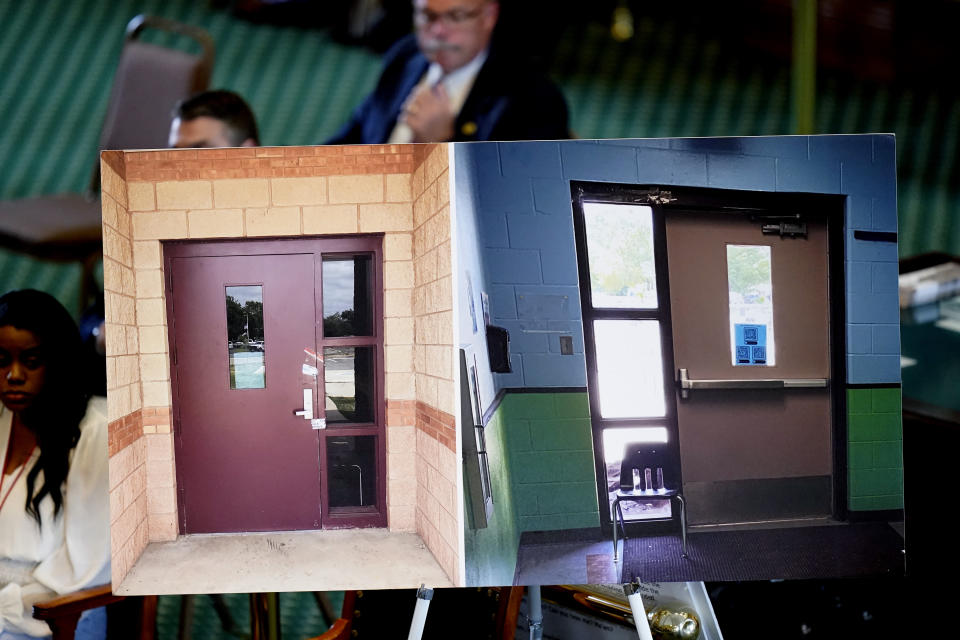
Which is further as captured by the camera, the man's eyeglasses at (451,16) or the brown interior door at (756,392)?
the man's eyeglasses at (451,16)

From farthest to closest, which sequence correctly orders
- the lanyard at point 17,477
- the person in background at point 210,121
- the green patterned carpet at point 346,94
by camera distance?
the green patterned carpet at point 346,94 → the person in background at point 210,121 → the lanyard at point 17,477

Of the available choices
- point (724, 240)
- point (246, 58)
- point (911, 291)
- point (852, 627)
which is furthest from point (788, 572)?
point (246, 58)

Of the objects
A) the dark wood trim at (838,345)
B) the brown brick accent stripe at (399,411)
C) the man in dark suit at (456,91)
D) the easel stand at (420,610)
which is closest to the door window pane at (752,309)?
the dark wood trim at (838,345)

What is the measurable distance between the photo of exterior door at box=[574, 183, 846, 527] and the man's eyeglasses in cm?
149

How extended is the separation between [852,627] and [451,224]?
1486mm

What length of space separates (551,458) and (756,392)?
367 millimetres

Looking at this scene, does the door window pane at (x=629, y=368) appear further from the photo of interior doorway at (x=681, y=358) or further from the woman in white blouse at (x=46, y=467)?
the woman in white blouse at (x=46, y=467)

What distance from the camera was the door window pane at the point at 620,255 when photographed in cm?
131

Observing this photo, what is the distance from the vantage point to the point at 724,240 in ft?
4.34

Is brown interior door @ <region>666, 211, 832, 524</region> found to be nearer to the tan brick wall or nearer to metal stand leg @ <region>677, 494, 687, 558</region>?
metal stand leg @ <region>677, 494, 687, 558</region>

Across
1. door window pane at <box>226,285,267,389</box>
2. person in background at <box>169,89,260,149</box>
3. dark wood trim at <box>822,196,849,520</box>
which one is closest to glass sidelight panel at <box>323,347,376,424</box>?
door window pane at <box>226,285,267,389</box>

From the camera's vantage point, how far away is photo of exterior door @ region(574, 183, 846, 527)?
51.7 inches

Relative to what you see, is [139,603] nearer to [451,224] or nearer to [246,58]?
[451,224]

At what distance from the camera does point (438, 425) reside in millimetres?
1305
